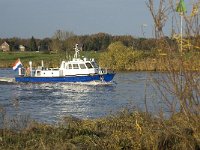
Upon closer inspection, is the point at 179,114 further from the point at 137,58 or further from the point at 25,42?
the point at 25,42

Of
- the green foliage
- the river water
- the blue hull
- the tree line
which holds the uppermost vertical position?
the tree line

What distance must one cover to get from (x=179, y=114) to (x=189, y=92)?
78 centimetres

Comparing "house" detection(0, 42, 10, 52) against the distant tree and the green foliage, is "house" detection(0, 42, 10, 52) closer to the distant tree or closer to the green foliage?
the distant tree

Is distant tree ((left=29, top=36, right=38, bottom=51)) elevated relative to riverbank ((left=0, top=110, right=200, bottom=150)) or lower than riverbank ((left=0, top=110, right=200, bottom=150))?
elevated

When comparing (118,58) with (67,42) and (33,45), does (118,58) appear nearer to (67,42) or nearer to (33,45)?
(67,42)

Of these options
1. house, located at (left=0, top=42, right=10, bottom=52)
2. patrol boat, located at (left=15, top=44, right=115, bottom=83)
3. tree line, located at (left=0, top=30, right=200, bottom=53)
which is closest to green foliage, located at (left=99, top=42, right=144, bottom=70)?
tree line, located at (left=0, top=30, right=200, bottom=53)

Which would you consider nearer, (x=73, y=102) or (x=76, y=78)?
(x=73, y=102)

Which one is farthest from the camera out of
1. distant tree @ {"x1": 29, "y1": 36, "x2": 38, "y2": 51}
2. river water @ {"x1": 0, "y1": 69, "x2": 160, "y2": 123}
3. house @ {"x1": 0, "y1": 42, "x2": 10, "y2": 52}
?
house @ {"x1": 0, "y1": 42, "x2": 10, "y2": 52}

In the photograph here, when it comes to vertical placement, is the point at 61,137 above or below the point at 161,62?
below

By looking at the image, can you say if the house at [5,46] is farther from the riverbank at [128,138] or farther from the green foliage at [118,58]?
the riverbank at [128,138]

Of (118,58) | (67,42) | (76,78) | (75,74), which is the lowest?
(76,78)

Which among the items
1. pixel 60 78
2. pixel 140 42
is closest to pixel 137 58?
pixel 60 78

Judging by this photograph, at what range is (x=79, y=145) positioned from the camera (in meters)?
7.63

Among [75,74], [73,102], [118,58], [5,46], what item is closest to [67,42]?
[118,58]
